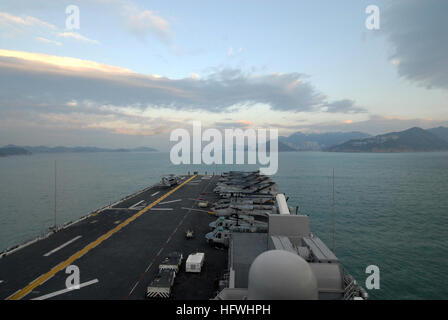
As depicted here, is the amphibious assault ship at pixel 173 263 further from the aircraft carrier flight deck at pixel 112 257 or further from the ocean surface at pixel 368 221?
the ocean surface at pixel 368 221

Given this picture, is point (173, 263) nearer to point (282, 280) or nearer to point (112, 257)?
point (112, 257)

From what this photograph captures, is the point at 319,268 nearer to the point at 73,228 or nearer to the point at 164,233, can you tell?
the point at 164,233

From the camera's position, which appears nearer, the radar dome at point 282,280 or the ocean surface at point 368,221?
the radar dome at point 282,280

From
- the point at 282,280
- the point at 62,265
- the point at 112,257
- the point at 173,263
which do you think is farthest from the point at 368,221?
the point at 62,265

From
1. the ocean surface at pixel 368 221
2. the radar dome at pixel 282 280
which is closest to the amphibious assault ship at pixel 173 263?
the radar dome at pixel 282 280

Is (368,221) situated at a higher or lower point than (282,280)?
lower

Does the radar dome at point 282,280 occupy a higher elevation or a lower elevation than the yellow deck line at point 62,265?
higher

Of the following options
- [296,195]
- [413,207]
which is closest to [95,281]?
[296,195]
